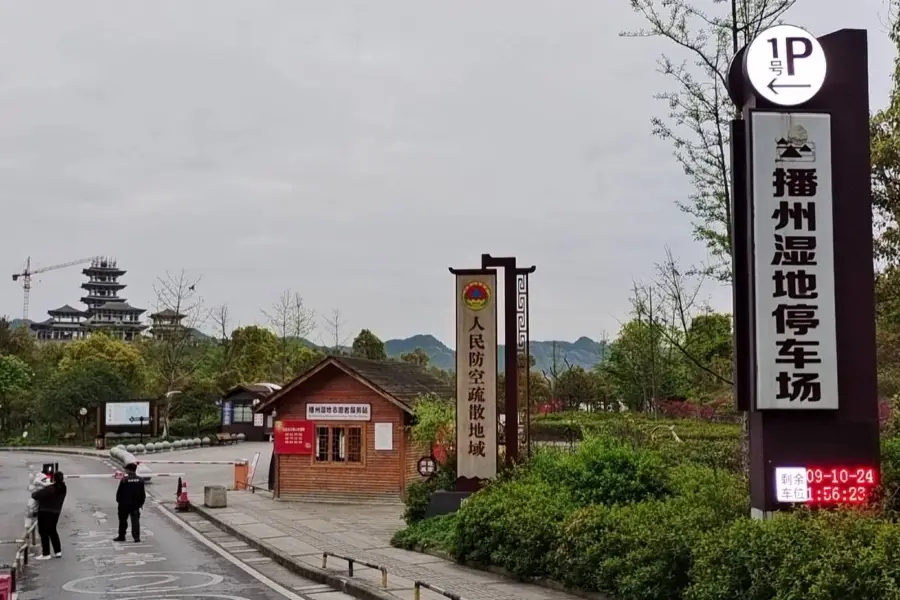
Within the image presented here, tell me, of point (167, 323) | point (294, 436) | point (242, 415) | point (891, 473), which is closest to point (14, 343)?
point (167, 323)

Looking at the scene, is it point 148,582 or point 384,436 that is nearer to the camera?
point 148,582

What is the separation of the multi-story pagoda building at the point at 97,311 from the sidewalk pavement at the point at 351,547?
126m

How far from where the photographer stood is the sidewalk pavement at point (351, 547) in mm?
11766

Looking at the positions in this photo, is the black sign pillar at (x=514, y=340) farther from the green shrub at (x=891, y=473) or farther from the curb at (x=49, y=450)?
the curb at (x=49, y=450)

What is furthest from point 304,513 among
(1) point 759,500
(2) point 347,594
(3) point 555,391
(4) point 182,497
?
(3) point 555,391

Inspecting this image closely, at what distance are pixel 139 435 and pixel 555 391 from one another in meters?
25.0

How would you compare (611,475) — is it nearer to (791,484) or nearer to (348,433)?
(791,484)

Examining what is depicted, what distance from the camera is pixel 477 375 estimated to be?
54.0 ft

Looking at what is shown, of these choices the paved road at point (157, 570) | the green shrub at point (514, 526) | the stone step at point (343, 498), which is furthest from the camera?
the stone step at point (343, 498)

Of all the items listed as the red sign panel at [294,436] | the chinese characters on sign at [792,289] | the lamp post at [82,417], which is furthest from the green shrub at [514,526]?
the lamp post at [82,417]

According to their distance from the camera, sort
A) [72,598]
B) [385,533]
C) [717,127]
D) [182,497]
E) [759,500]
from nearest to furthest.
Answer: [759,500]
[72,598]
[717,127]
[385,533]
[182,497]

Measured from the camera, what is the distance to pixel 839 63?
1018 centimetres

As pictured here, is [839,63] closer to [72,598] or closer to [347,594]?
[347,594]

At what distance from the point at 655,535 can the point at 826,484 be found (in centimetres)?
190
